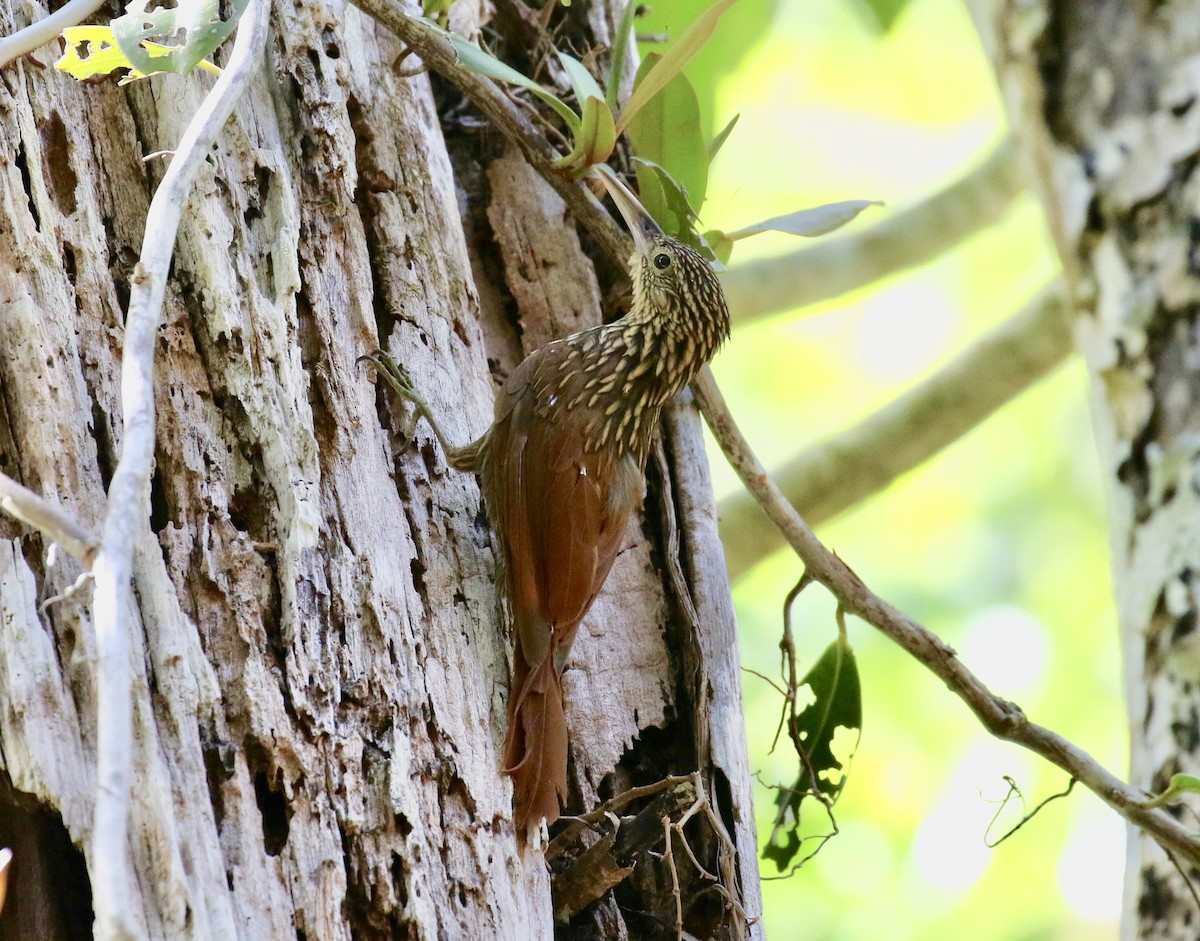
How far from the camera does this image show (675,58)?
2258 mm

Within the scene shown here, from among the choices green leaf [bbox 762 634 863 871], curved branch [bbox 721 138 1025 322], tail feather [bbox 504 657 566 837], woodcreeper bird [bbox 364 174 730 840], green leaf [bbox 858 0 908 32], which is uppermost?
curved branch [bbox 721 138 1025 322]

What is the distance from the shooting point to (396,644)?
190 centimetres

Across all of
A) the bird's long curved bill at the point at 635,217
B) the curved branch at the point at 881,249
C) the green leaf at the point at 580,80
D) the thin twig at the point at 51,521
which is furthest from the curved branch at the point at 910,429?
the thin twig at the point at 51,521

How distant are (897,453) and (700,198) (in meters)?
1.40

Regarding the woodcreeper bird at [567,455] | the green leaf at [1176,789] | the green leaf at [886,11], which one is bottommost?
the green leaf at [1176,789]

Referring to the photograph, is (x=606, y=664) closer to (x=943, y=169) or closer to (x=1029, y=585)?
(x=1029, y=585)

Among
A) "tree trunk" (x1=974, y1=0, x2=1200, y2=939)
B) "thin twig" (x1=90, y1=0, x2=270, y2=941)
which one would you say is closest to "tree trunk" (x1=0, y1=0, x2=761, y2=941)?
"thin twig" (x1=90, y1=0, x2=270, y2=941)

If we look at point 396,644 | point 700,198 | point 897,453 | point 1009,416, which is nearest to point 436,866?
point 396,644

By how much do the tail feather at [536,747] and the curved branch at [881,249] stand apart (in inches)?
90.4

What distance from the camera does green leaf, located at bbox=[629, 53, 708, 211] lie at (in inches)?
100

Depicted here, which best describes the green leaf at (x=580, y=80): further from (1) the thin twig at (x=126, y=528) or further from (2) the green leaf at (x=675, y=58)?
(1) the thin twig at (x=126, y=528)

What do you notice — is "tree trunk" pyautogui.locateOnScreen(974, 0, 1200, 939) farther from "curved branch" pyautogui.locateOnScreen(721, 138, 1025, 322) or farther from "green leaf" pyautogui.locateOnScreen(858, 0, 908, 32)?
"curved branch" pyautogui.locateOnScreen(721, 138, 1025, 322)

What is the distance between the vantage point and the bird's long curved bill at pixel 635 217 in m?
2.56

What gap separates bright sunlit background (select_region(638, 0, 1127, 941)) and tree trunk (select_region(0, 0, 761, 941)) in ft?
10.9
